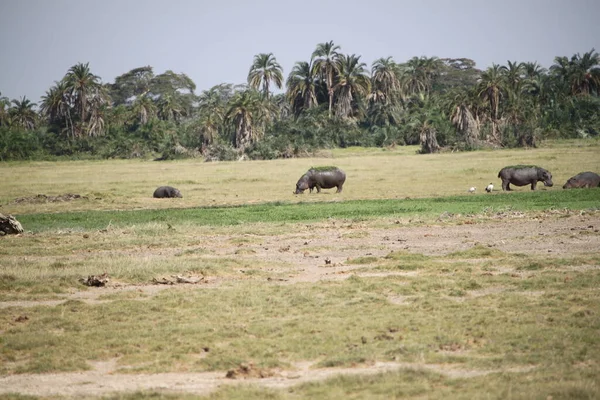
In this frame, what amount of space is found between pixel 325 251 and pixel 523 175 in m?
16.8

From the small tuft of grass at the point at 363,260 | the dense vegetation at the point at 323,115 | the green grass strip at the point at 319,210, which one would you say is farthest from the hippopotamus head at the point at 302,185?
the dense vegetation at the point at 323,115

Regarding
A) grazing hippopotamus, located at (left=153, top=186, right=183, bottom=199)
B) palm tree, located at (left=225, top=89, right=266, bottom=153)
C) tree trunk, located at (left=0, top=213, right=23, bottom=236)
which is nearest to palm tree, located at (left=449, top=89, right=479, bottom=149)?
palm tree, located at (left=225, top=89, right=266, bottom=153)

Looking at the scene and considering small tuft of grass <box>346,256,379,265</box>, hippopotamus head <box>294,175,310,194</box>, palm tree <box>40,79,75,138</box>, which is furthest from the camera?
palm tree <box>40,79,75,138</box>

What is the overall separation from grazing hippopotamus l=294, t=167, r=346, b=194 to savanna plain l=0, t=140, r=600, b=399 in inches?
273

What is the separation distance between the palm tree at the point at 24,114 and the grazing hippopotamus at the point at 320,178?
69.6 m

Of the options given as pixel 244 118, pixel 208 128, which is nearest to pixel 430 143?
pixel 244 118

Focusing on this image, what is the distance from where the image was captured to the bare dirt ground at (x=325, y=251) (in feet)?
28.9

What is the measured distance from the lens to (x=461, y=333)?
33.4 ft

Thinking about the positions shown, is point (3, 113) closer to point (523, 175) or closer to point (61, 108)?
point (61, 108)

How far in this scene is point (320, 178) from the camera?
115 ft

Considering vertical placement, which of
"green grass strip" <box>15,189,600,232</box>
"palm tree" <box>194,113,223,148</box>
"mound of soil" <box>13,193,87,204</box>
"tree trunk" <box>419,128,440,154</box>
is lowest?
"green grass strip" <box>15,189,600,232</box>

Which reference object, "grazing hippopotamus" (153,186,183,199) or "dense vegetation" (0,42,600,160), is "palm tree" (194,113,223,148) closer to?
"dense vegetation" (0,42,600,160)

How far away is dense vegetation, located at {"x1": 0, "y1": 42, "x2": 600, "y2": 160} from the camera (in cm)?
6819

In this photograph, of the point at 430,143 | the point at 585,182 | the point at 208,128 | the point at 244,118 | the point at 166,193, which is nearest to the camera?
the point at 585,182
